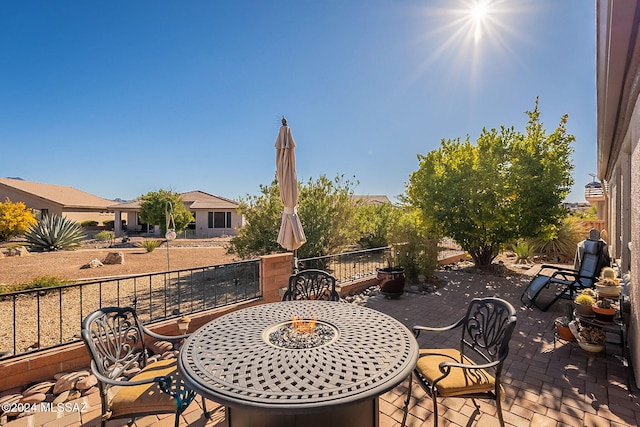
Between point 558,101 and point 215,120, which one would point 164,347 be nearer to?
point 558,101

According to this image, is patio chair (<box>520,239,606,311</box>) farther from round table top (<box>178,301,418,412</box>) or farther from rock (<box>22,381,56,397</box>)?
rock (<box>22,381,56,397</box>)

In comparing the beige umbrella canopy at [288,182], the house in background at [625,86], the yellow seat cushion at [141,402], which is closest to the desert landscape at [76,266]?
the beige umbrella canopy at [288,182]

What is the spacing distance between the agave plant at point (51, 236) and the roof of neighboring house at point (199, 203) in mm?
11015

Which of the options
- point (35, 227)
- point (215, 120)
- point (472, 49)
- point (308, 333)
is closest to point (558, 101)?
point (472, 49)

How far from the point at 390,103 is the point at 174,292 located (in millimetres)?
8757

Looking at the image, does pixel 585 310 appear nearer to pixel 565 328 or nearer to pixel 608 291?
pixel 608 291

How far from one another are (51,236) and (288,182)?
1609 centimetres

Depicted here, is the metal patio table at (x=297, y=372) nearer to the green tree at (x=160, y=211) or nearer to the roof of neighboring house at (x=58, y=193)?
the green tree at (x=160, y=211)

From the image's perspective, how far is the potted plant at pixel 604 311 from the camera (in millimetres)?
3213

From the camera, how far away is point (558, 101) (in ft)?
26.3

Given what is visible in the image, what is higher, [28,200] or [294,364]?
[28,200]

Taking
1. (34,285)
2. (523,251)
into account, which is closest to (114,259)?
(34,285)

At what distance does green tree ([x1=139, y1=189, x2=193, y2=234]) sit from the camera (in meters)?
23.0

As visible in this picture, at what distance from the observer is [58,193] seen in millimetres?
29312
